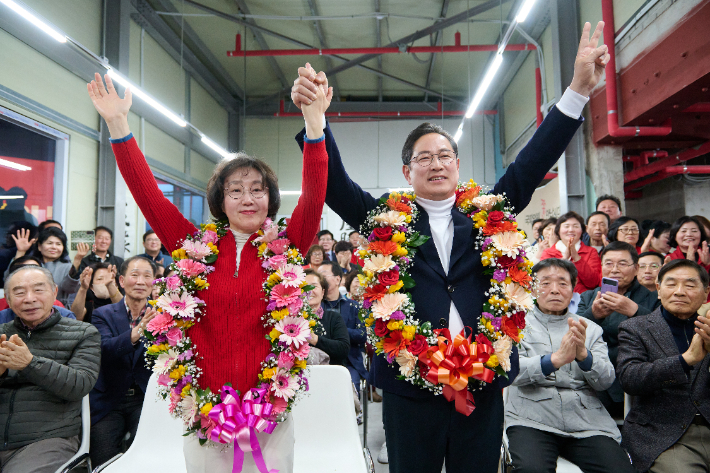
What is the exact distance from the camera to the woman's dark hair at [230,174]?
5.80 ft

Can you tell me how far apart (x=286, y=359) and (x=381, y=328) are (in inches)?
13.5

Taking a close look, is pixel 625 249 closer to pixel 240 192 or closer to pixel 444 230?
pixel 444 230

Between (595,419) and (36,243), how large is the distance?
5.10 m

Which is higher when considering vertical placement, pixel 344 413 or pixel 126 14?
pixel 126 14

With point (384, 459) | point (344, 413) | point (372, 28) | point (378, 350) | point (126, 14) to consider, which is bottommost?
point (384, 459)

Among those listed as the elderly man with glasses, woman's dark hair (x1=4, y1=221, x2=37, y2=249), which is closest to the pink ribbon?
the elderly man with glasses

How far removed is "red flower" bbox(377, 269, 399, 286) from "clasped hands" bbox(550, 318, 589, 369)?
0.89 m

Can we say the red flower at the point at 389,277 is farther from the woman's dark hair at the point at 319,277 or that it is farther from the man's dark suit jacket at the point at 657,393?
the woman's dark hair at the point at 319,277

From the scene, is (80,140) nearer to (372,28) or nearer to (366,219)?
(372,28)

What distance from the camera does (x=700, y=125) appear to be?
6.36 meters

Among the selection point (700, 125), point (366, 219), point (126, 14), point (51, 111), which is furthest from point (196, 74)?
point (366, 219)

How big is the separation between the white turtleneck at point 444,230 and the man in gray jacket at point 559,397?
0.64 metres

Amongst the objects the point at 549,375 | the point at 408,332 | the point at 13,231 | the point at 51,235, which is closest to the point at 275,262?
the point at 408,332

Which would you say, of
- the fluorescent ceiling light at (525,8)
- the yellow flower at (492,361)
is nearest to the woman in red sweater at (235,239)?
the yellow flower at (492,361)
